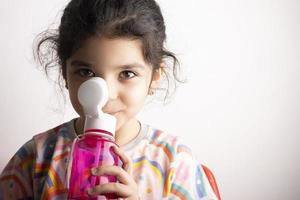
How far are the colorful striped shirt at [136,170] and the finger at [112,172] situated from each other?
163 mm

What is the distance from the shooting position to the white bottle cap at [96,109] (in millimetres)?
499

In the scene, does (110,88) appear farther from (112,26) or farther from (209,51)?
(209,51)

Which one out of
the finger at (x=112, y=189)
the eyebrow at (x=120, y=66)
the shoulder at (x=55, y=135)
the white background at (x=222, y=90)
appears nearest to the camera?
the finger at (x=112, y=189)

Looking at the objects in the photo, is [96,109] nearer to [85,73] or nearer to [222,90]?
[85,73]

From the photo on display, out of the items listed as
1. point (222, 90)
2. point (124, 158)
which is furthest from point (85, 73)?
point (222, 90)

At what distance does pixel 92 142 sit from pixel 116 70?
14cm

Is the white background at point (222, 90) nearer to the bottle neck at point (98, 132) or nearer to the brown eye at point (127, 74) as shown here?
the brown eye at point (127, 74)

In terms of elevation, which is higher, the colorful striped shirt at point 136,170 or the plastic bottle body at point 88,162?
the plastic bottle body at point 88,162

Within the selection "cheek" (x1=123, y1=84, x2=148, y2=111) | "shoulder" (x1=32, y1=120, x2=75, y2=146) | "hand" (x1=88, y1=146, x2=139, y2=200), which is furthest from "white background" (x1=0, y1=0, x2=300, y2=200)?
"hand" (x1=88, y1=146, x2=139, y2=200)

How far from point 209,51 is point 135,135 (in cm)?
34

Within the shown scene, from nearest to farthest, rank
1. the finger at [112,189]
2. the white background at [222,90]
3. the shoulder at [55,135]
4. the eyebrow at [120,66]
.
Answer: the finger at [112,189], the eyebrow at [120,66], the shoulder at [55,135], the white background at [222,90]

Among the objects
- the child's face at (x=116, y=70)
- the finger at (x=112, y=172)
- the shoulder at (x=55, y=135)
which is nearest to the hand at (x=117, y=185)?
the finger at (x=112, y=172)

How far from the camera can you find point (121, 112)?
0.63m

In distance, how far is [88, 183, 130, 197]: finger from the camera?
496 millimetres
